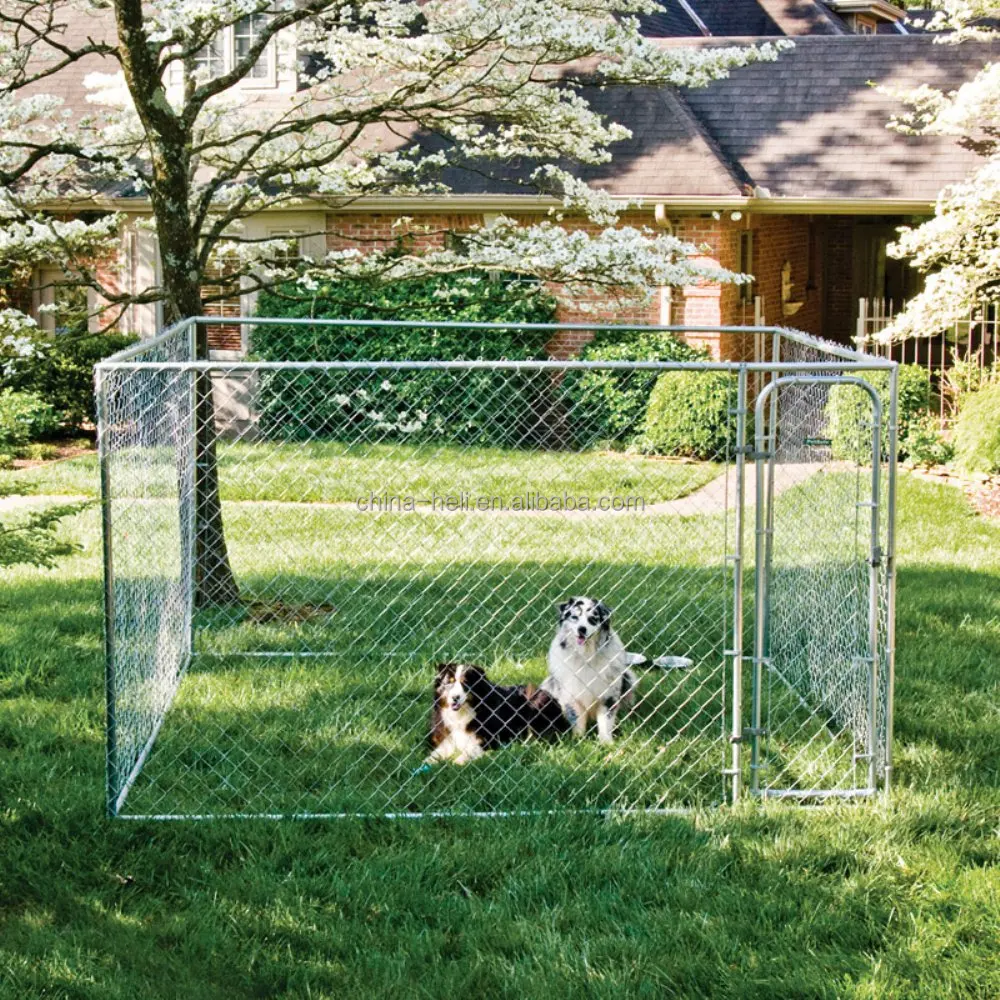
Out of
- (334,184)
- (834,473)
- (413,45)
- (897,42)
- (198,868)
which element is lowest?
(198,868)

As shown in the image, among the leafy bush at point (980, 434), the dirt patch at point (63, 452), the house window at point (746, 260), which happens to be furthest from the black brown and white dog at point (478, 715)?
the house window at point (746, 260)

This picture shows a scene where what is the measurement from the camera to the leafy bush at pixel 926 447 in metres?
15.2

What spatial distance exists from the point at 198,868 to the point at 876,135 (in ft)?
49.0

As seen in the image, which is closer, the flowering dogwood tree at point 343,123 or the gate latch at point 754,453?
the gate latch at point 754,453

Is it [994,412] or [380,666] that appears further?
[994,412]

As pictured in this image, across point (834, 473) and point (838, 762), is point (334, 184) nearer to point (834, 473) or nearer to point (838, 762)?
point (834, 473)

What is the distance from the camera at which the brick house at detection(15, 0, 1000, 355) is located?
1720 cm

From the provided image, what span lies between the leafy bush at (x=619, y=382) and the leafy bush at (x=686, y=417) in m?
0.25

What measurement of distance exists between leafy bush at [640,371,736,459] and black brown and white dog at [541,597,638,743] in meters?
8.60

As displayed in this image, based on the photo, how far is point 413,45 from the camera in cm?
902

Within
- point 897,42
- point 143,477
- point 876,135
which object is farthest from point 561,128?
point 897,42

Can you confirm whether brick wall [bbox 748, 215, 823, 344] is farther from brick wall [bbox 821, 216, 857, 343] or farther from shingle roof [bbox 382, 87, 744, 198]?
shingle roof [bbox 382, 87, 744, 198]

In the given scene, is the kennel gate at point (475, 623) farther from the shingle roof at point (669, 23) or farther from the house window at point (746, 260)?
the shingle roof at point (669, 23)

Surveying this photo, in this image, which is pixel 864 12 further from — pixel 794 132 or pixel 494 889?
pixel 494 889
